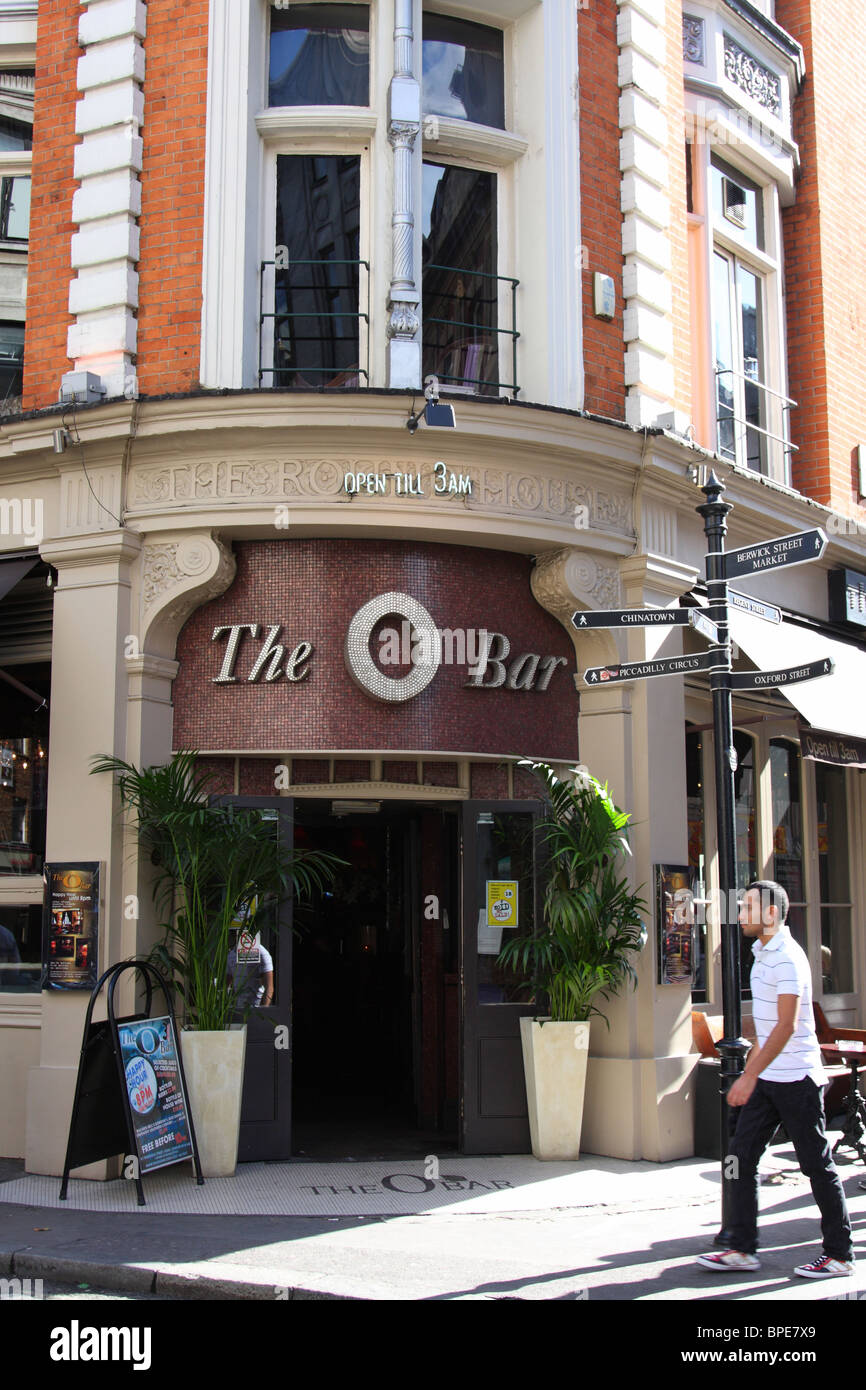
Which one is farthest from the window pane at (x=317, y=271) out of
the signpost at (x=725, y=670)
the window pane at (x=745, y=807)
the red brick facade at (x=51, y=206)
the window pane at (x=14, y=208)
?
the window pane at (x=745, y=807)

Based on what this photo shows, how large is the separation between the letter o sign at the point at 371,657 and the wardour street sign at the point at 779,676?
8.96 feet

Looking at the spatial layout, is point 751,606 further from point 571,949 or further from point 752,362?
point 752,362

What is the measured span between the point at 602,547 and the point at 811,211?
5984 mm

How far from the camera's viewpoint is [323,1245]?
7.02 metres

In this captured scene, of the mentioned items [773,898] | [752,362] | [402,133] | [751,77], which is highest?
[751,77]

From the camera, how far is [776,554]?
7.34m

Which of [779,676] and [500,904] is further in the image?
[500,904]

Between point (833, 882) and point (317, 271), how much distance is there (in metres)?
8.34

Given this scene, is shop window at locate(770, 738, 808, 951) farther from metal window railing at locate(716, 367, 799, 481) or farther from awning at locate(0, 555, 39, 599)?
awning at locate(0, 555, 39, 599)

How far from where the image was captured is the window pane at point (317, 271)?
10.1 metres

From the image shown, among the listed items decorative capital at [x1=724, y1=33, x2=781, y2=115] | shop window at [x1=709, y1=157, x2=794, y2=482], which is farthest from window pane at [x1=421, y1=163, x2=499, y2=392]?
decorative capital at [x1=724, y1=33, x2=781, y2=115]

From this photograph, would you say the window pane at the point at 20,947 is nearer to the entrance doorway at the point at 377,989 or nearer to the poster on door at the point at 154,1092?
the poster on door at the point at 154,1092

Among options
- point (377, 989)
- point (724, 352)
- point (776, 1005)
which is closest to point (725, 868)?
→ point (776, 1005)
